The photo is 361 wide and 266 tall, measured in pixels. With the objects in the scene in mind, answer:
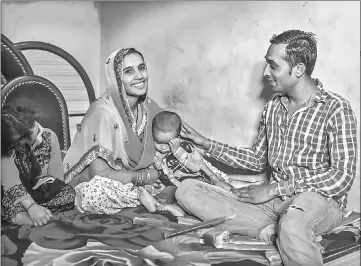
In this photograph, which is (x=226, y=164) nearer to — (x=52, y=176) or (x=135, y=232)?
(x=135, y=232)

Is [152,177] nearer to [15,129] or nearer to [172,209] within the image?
[172,209]

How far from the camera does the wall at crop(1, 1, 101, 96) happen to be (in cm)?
176

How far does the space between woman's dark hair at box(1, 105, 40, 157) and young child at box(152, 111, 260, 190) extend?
424 millimetres

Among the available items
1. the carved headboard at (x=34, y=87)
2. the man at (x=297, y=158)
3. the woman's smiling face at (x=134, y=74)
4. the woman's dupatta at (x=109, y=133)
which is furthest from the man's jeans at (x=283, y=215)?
the carved headboard at (x=34, y=87)

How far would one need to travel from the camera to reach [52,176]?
1.85 m

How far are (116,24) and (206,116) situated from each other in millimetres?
448

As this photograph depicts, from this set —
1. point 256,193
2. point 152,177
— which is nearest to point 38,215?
point 152,177

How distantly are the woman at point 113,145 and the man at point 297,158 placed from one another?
0.20m

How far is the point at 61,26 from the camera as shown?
5.98 feet

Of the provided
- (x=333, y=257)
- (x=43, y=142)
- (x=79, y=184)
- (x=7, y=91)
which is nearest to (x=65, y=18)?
(x=7, y=91)

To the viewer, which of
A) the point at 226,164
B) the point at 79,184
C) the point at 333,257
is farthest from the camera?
the point at 226,164

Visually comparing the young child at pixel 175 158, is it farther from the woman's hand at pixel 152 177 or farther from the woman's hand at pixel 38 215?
the woman's hand at pixel 38 215

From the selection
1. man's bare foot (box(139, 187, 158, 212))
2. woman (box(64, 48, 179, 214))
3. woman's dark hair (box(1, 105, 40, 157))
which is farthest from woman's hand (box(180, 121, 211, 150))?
woman's dark hair (box(1, 105, 40, 157))

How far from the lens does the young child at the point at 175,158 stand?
6.29ft
